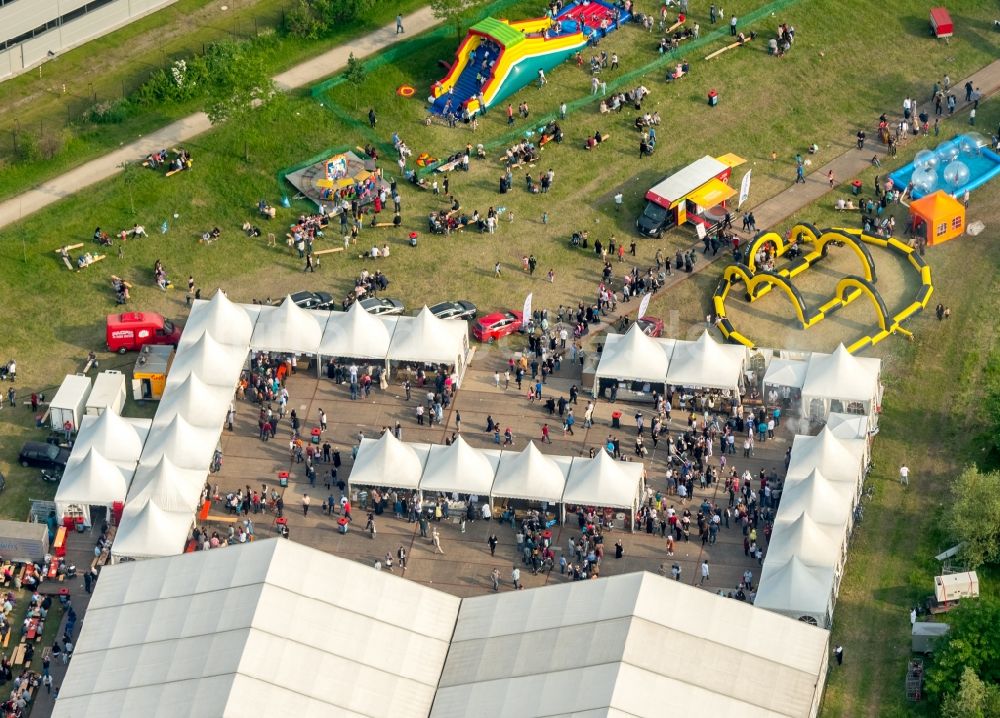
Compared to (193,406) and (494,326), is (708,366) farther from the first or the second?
(193,406)

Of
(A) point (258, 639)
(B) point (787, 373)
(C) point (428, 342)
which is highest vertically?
(B) point (787, 373)

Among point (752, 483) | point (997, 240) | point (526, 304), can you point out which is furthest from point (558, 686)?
point (997, 240)

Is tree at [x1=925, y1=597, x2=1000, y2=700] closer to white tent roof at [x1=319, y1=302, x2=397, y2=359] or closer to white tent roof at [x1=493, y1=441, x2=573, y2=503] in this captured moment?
white tent roof at [x1=493, y1=441, x2=573, y2=503]

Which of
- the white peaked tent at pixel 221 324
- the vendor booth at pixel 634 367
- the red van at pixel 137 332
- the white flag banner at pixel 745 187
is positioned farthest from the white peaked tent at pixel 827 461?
the red van at pixel 137 332

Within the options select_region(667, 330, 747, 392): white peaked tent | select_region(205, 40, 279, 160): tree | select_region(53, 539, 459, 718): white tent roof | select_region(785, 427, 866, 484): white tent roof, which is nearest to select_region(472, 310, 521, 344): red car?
select_region(667, 330, 747, 392): white peaked tent

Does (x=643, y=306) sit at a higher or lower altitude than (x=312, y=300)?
higher

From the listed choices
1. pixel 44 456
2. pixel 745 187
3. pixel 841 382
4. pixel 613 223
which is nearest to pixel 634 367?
pixel 841 382
